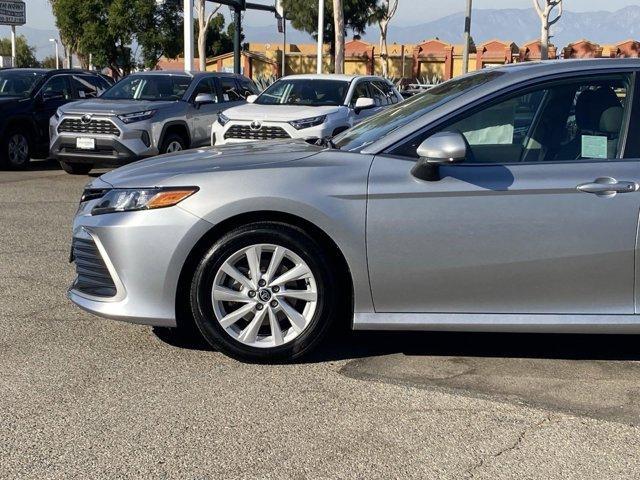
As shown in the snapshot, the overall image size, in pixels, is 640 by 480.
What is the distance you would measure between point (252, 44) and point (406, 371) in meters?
63.9

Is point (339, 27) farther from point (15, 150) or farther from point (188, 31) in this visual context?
point (15, 150)

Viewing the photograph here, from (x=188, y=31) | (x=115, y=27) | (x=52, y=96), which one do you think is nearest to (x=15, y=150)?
(x=52, y=96)

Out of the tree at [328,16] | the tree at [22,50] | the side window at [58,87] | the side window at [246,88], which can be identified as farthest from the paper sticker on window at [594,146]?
the tree at [22,50]

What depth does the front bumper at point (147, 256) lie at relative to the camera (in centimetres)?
465

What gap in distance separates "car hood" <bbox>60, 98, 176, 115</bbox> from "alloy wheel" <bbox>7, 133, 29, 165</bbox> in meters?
1.72

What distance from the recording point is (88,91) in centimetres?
1534

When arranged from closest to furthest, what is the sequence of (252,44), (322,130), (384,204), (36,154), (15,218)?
(384,204) → (15,218) → (322,130) → (36,154) → (252,44)

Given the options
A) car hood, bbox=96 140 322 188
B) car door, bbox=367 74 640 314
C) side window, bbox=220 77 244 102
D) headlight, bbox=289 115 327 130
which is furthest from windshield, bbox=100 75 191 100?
car door, bbox=367 74 640 314

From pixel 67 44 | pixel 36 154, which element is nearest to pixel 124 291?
pixel 36 154

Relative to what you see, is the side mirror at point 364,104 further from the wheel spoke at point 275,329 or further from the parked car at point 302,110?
the wheel spoke at point 275,329

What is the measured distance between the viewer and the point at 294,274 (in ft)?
15.4

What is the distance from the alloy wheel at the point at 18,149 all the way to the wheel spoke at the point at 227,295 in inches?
408

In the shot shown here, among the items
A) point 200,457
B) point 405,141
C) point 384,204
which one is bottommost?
point 200,457

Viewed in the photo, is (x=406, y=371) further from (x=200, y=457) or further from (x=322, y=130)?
(x=322, y=130)
